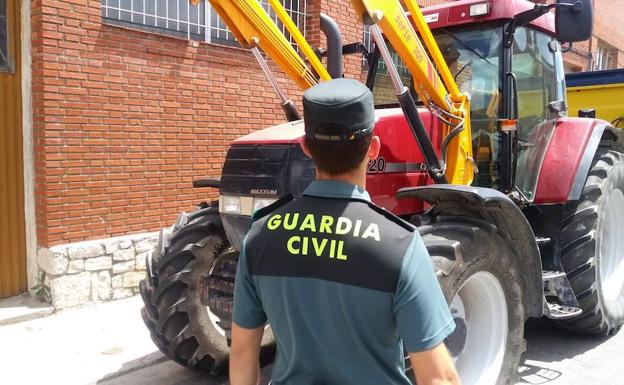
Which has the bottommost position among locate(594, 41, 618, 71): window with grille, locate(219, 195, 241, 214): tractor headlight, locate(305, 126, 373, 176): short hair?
locate(219, 195, 241, 214): tractor headlight

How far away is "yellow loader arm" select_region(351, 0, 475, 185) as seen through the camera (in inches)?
122

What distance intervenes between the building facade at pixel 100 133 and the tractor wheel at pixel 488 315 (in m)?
3.75

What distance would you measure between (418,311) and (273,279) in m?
0.40

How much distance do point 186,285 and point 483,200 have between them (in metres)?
1.92

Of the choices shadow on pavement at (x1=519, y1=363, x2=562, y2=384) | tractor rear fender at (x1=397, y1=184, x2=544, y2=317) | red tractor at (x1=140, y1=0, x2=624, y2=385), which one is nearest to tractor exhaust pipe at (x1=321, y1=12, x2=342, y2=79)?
red tractor at (x1=140, y1=0, x2=624, y2=385)

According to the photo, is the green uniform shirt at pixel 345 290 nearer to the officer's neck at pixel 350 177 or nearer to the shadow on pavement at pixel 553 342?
the officer's neck at pixel 350 177

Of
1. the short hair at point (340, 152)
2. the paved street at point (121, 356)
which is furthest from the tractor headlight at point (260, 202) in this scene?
the short hair at point (340, 152)

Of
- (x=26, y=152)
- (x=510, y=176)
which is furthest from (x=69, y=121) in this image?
(x=510, y=176)

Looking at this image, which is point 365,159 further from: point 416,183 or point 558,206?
point 558,206

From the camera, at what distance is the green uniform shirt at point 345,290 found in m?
1.48

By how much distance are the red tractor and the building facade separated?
1.94 m

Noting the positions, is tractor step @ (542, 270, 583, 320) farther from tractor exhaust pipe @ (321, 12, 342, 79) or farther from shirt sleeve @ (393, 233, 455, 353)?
shirt sleeve @ (393, 233, 455, 353)

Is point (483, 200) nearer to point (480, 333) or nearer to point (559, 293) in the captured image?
point (480, 333)

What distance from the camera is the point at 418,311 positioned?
4.81 feet
